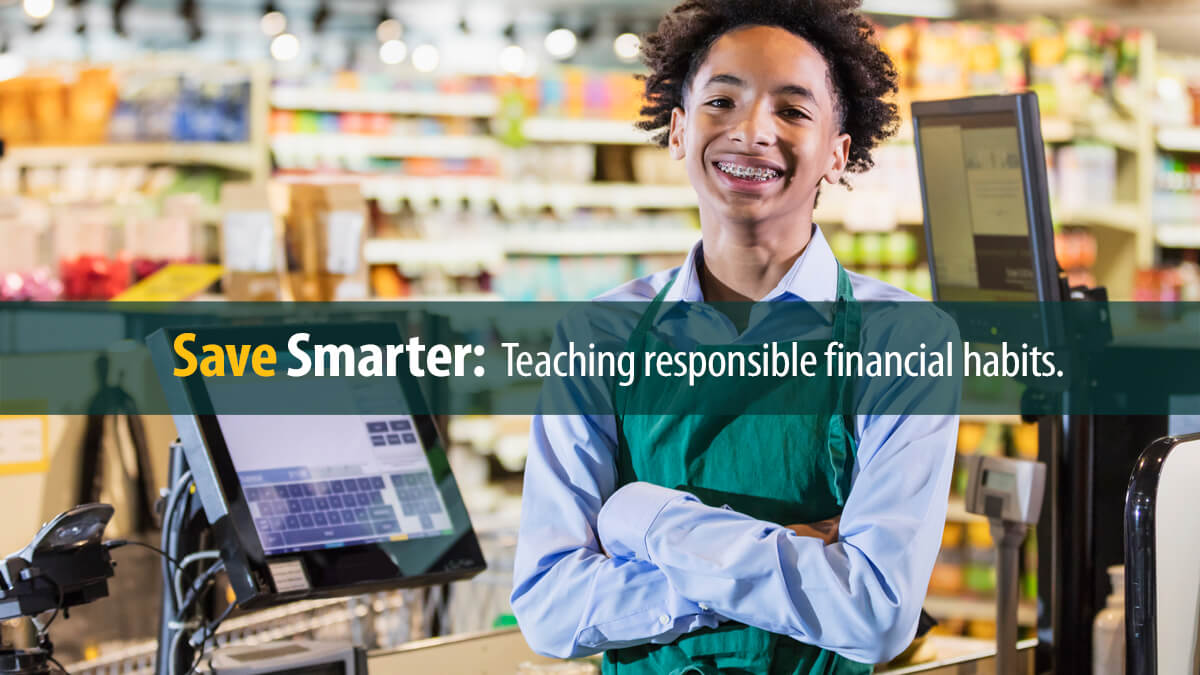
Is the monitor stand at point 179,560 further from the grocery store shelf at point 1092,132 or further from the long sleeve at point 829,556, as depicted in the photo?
the grocery store shelf at point 1092,132

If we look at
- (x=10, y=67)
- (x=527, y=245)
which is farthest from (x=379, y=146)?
(x=10, y=67)

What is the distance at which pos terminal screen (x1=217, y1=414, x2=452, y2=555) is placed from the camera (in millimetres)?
1638

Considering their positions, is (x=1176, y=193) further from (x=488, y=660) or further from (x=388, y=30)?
(x=488, y=660)

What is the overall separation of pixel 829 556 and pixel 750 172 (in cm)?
42

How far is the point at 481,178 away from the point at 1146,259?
131 inches

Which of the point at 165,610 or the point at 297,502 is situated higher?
the point at 297,502

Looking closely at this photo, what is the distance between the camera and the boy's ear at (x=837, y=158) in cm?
148

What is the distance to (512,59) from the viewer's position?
7027mm

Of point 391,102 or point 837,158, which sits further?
point 391,102

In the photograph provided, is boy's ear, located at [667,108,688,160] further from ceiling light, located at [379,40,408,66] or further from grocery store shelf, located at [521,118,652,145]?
ceiling light, located at [379,40,408,66]

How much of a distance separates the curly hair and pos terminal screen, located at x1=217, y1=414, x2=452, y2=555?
609 millimetres

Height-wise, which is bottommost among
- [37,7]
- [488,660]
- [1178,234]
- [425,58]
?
[488,660]

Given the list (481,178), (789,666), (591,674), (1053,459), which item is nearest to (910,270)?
(481,178)

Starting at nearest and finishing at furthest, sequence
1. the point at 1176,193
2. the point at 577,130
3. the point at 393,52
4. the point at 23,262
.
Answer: the point at 23,262 < the point at 577,130 < the point at 1176,193 < the point at 393,52
